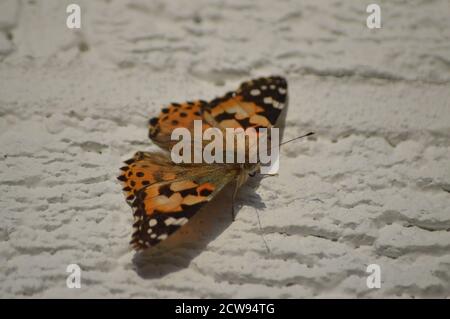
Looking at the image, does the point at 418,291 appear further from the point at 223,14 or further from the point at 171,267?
the point at 223,14

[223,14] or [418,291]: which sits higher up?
[223,14]
